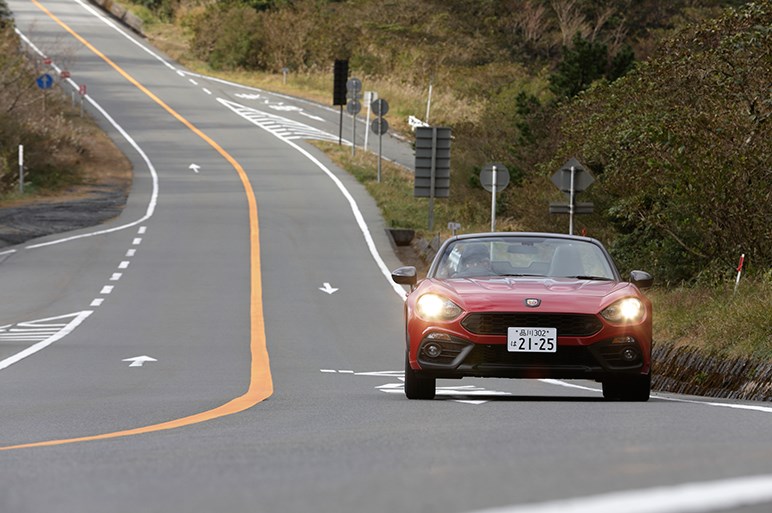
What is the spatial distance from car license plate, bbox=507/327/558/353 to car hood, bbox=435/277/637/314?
17 cm

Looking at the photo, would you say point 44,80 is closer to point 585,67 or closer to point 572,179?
point 585,67

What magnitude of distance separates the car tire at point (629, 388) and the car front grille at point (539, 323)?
584 millimetres

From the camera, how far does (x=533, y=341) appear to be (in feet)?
38.2

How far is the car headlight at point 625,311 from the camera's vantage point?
11.9 meters

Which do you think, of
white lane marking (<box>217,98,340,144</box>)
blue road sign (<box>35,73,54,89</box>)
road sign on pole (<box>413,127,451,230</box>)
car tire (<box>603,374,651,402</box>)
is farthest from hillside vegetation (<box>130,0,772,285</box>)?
blue road sign (<box>35,73,54,89</box>)

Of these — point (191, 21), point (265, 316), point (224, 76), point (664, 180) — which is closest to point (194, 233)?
point (265, 316)

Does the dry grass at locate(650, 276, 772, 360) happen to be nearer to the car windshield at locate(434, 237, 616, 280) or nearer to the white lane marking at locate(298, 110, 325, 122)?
the car windshield at locate(434, 237, 616, 280)

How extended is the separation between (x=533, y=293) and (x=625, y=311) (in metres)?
0.76

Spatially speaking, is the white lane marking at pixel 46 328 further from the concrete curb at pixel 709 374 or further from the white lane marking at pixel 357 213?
the concrete curb at pixel 709 374

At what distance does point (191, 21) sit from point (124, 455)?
96.5m

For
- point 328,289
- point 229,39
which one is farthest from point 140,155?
point 328,289

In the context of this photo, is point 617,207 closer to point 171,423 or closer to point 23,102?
point 171,423

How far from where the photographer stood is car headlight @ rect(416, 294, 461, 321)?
1195 cm

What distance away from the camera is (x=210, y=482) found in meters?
6.03
